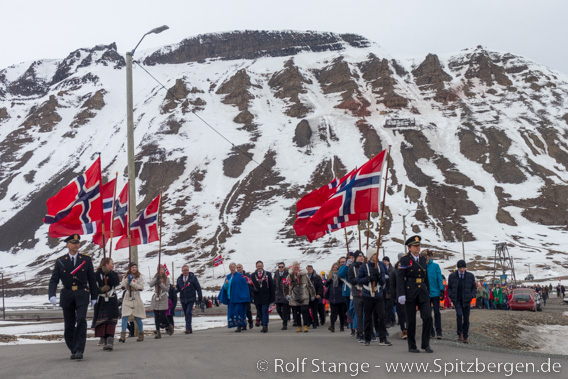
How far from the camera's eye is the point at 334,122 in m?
150

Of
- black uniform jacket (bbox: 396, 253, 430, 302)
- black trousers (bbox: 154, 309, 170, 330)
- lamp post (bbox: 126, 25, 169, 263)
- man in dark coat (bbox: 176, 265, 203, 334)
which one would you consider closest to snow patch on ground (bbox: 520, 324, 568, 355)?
black uniform jacket (bbox: 396, 253, 430, 302)

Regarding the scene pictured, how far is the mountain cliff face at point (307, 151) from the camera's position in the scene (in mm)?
102000

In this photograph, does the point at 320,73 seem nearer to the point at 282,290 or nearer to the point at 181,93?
the point at 181,93

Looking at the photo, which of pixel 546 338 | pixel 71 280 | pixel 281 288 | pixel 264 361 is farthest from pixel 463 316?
pixel 71 280

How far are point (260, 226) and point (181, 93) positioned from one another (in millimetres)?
78840

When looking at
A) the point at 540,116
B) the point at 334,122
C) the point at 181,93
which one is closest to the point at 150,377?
the point at 334,122

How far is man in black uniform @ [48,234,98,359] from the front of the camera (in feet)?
32.6

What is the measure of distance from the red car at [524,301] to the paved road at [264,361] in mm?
23890

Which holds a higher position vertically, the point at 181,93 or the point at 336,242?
the point at 181,93

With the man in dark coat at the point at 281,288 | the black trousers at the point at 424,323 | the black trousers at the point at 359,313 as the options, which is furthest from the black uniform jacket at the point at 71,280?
the man in dark coat at the point at 281,288

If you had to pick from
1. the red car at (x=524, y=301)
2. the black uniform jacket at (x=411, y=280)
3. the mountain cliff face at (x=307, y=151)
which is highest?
the mountain cliff face at (x=307, y=151)

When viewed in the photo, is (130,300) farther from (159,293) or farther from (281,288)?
(281,288)

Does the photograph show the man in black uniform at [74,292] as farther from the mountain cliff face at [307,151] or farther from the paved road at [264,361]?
the mountain cliff face at [307,151]

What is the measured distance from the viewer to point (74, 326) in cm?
1017
